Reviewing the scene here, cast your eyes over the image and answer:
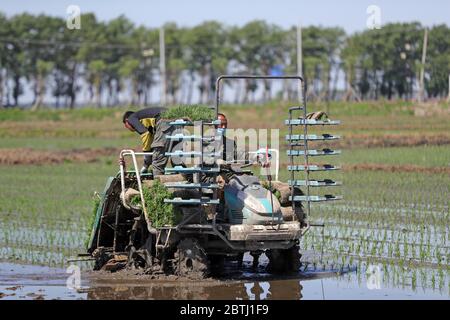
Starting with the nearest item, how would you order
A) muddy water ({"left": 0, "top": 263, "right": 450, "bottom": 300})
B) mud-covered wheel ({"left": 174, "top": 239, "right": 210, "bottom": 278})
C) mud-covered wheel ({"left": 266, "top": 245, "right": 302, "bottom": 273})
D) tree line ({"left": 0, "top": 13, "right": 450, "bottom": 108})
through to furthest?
muddy water ({"left": 0, "top": 263, "right": 450, "bottom": 300}) → mud-covered wheel ({"left": 174, "top": 239, "right": 210, "bottom": 278}) → mud-covered wheel ({"left": 266, "top": 245, "right": 302, "bottom": 273}) → tree line ({"left": 0, "top": 13, "right": 450, "bottom": 108})

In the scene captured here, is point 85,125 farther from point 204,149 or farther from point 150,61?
point 204,149

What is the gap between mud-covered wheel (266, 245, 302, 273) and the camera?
12797 millimetres

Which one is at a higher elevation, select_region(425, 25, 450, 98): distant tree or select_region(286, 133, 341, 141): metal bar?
select_region(425, 25, 450, 98): distant tree

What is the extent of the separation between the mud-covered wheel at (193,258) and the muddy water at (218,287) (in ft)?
0.37

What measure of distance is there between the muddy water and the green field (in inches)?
29.7

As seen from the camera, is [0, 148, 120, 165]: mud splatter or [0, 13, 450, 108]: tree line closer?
[0, 148, 120, 165]: mud splatter

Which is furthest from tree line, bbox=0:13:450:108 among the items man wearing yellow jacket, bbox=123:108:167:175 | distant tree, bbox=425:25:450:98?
man wearing yellow jacket, bbox=123:108:167:175

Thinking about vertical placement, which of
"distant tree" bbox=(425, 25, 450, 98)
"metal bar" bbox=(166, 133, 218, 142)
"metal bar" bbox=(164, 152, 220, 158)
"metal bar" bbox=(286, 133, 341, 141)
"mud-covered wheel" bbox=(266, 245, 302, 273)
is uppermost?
"distant tree" bbox=(425, 25, 450, 98)

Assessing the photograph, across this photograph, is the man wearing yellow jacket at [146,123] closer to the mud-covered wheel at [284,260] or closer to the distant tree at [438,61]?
the mud-covered wheel at [284,260]

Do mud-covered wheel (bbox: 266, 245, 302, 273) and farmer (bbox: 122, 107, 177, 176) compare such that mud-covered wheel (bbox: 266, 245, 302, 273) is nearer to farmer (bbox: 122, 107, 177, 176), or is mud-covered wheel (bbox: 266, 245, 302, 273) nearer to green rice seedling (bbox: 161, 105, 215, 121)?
farmer (bbox: 122, 107, 177, 176)

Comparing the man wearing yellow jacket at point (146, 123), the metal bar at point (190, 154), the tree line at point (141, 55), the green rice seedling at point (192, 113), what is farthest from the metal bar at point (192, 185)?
the tree line at point (141, 55)

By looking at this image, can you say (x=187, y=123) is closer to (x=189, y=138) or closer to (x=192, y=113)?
(x=189, y=138)

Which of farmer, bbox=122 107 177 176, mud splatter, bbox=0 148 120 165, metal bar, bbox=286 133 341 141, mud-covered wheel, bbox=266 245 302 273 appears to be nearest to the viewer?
metal bar, bbox=286 133 341 141

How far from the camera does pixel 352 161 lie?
91.2 ft
